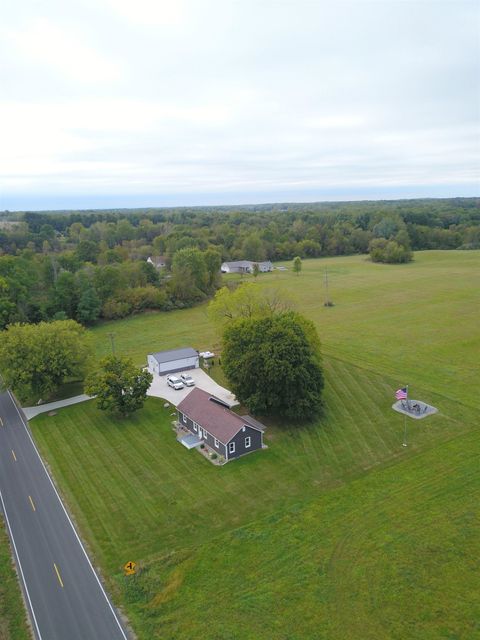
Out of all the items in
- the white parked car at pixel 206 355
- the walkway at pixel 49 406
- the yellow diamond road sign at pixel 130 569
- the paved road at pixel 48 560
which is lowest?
the paved road at pixel 48 560

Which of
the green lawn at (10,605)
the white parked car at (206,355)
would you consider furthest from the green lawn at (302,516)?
the white parked car at (206,355)

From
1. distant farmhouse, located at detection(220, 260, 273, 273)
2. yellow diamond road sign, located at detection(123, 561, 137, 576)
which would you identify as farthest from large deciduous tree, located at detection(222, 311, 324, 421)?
distant farmhouse, located at detection(220, 260, 273, 273)

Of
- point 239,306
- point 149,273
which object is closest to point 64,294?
point 149,273

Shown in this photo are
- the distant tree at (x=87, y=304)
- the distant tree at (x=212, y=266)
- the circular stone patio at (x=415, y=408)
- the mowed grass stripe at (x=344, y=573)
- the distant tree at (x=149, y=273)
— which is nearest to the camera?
the mowed grass stripe at (x=344, y=573)

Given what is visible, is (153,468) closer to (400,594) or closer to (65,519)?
(65,519)

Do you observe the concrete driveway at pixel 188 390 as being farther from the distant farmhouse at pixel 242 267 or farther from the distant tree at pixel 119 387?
the distant farmhouse at pixel 242 267

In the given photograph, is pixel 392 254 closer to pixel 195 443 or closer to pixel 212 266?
pixel 212 266
